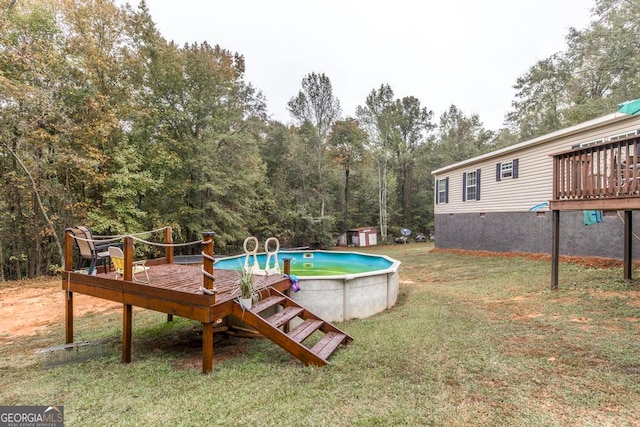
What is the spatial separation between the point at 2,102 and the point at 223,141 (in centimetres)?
785

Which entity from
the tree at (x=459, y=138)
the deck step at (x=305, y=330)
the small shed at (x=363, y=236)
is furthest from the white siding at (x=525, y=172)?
the tree at (x=459, y=138)

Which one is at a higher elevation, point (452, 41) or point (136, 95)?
point (452, 41)

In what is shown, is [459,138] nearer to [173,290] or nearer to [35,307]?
[173,290]

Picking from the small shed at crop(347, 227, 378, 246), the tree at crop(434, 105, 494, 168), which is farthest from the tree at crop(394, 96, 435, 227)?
the small shed at crop(347, 227, 378, 246)

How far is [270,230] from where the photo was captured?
19.5m

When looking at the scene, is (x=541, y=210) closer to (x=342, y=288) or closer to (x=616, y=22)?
(x=342, y=288)

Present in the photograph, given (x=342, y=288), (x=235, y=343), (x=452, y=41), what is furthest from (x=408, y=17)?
(x=235, y=343)

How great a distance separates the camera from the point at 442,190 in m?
16.0

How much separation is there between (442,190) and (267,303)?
46.7 feet

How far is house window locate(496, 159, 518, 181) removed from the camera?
37.4 feet

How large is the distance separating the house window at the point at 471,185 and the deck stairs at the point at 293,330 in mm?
11607

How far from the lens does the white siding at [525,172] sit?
28.2 ft

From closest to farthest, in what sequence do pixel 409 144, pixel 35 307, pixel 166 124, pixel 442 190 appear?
pixel 35 307 → pixel 166 124 → pixel 442 190 → pixel 409 144

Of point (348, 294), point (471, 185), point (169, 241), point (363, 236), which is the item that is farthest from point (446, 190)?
point (169, 241)
